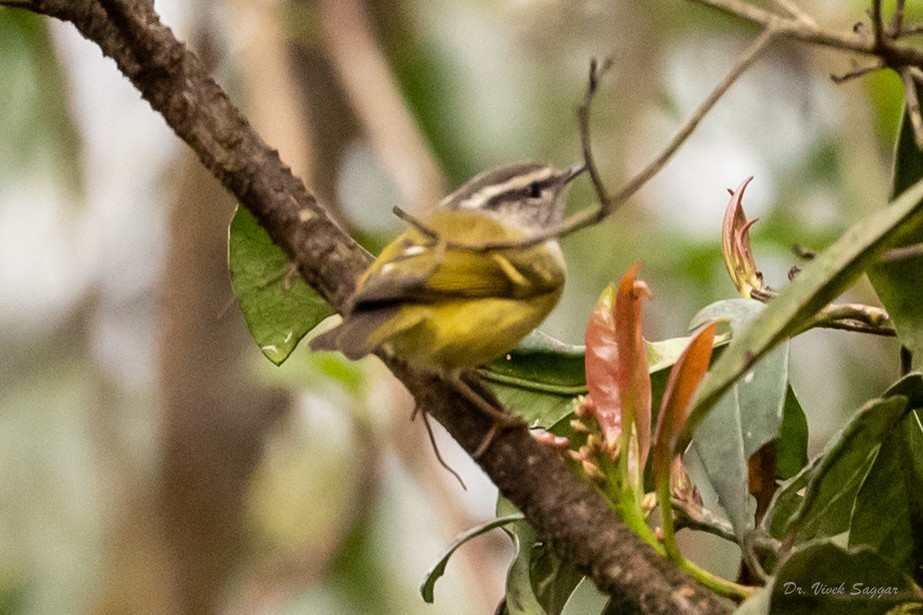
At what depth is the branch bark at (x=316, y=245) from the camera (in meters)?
0.69

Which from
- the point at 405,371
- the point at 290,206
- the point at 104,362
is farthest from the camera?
the point at 104,362

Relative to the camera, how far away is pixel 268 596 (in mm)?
2367

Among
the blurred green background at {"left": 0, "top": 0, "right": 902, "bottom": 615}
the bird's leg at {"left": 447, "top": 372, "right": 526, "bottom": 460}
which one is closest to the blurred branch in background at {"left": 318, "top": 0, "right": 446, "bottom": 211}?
the blurred green background at {"left": 0, "top": 0, "right": 902, "bottom": 615}

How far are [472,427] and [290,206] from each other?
0.71 ft

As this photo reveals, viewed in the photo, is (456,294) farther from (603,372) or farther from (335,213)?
(335,213)

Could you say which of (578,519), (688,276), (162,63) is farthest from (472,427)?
(688,276)

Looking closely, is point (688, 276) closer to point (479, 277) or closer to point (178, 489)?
point (479, 277)

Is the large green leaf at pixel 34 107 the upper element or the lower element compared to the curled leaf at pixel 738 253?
upper

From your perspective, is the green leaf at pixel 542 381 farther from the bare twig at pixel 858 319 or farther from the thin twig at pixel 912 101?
the thin twig at pixel 912 101

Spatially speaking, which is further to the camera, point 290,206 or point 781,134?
point 781,134

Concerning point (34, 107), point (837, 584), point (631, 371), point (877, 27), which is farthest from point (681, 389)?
point (34, 107)

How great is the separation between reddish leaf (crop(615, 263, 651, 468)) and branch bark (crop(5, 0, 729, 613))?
0.27ft

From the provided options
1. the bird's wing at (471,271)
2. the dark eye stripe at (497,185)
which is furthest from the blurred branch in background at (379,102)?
the bird's wing at (471,271)

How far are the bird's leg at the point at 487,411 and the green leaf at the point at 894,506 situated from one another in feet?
0.91
